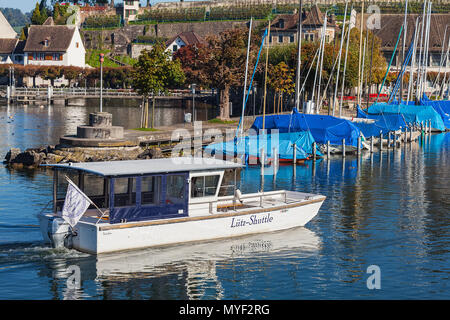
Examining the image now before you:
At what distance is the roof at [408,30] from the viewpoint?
13888cm

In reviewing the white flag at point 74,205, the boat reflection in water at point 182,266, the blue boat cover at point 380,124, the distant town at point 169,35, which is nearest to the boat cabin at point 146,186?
the white flag at point 74,205

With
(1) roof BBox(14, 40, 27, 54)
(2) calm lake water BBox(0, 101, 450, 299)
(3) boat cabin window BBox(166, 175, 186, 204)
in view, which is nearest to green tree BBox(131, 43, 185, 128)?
(2) calm lake water BBox(0, 101, 450, 299)

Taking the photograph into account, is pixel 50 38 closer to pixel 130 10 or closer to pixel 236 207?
pixel 130 10

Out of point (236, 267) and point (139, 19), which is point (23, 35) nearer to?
point (139, 19)

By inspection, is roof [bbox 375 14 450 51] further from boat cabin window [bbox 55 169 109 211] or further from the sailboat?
boat cabin window [bbox 55 169 109 211]

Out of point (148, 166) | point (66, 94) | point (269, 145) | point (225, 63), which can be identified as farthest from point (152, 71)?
point (66, 94)

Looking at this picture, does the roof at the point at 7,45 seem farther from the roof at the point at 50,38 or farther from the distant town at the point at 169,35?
the roof at the point at 50,38

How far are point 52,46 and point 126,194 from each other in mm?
127716

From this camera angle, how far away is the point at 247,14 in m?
174

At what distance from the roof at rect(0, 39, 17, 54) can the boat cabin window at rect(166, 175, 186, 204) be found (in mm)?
135951

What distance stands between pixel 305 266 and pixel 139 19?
16855cm

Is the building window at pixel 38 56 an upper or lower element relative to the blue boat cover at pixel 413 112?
upper

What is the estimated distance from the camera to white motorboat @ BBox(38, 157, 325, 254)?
2758 centimetres
